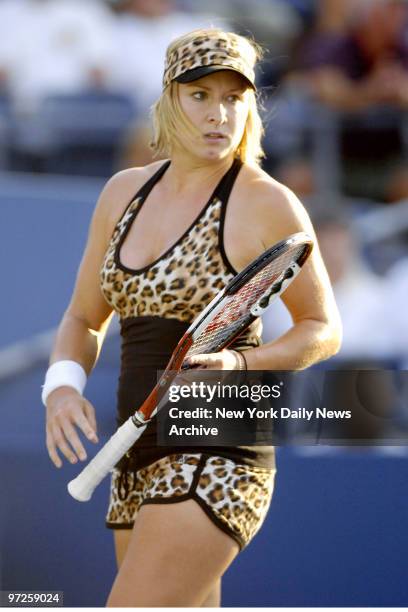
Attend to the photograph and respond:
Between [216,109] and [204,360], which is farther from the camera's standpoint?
[216,109]

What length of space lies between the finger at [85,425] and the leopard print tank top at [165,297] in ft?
0.27

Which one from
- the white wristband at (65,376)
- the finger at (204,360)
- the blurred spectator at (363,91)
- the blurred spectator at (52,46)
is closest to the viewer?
the finger at (204,360)

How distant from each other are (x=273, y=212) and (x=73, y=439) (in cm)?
42

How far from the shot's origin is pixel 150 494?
161 centimetres

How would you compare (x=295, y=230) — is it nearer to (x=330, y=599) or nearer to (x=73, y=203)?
(x=330, y=599)

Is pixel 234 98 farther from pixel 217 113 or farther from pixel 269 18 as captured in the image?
pixel 269 18

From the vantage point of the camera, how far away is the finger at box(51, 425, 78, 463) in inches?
65.4

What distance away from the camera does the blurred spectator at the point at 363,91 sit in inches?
140

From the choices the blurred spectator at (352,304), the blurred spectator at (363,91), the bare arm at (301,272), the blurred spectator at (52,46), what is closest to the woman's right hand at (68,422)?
the bare arm at (301,272)

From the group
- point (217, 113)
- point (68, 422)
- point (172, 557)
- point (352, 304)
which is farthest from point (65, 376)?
point (352, 304)

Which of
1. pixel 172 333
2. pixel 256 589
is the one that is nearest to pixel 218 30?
pixel 172 333

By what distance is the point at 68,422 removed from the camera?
1.67m

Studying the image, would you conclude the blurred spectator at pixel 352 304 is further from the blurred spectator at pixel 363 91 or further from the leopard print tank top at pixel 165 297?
the leopard print tank top at pixel 165 297

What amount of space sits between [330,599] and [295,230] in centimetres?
81
